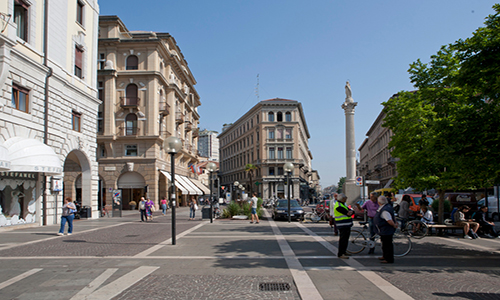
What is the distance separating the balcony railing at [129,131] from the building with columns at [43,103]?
13.7 metres

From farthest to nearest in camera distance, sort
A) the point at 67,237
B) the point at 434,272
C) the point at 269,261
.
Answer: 1. the point at 67,237
2. the point at 269,261
3. the point at 434,272

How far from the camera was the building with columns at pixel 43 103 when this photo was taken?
54.1ft

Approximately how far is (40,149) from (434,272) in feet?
55.0

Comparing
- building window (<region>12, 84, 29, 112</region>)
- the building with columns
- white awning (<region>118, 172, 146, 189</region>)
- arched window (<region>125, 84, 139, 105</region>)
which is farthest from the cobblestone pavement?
arched window (<region>125, 84, 139, 105</region>)

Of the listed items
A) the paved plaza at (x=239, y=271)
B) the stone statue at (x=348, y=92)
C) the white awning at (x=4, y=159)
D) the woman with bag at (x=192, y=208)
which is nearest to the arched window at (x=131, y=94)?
the woman with bag at (x=192, y=208)

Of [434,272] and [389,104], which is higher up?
[389,104]

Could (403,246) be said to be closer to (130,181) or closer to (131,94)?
(130,181)

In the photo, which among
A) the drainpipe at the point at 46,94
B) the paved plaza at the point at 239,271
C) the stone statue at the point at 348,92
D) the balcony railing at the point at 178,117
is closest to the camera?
the paved plaza at the point at 239,271

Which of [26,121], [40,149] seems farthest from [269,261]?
[26,121]

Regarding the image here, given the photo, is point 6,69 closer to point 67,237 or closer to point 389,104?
point 67,237

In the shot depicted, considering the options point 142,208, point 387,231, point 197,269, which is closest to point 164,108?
point 142,208

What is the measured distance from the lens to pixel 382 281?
278 inches

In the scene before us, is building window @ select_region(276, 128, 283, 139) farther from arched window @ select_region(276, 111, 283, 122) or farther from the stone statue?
the stone statue

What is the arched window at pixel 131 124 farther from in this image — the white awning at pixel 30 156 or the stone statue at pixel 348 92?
the stone statue at pixel 348 92
